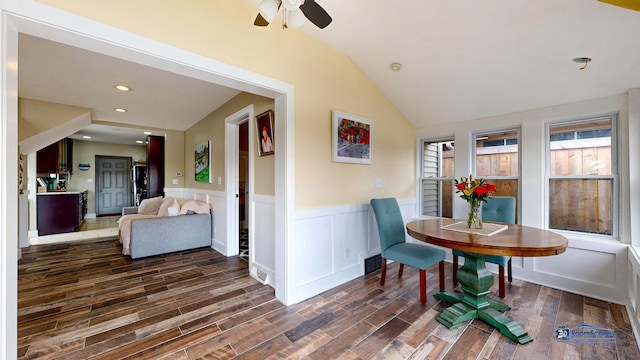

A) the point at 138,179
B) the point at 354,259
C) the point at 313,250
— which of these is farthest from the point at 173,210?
the point at 138,179

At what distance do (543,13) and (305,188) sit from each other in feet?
7.69

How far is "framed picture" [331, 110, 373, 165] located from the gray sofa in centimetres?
277

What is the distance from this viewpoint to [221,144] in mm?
4031

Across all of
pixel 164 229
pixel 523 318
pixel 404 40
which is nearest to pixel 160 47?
pixel 404 40

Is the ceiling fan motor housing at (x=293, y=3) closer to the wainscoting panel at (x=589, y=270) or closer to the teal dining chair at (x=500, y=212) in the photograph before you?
the teal dining chair at (x=500, y=212)

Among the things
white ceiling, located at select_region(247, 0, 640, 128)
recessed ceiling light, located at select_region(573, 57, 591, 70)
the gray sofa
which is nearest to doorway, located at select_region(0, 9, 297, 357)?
white ceiling, located at select_region(247, 0, 640, 128)

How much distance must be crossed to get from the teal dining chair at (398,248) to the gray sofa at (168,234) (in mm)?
2984

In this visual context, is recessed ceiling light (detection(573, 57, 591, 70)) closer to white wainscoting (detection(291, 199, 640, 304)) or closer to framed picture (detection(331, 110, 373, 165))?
white wainscoting (detection(291, 199, 640, 304))

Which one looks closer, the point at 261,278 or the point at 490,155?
the point at 261,278

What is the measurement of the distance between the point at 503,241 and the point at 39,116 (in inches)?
225

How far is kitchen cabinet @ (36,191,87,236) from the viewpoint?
513 cm

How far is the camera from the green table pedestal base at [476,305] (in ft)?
6.51

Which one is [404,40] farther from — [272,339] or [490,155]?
[272,339]

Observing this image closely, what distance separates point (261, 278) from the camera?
289cm
